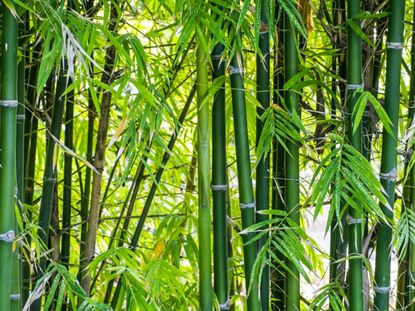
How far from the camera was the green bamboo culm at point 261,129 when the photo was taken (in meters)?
1.63

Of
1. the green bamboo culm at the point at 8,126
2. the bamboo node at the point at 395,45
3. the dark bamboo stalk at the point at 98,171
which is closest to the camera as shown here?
the green bamboo culm at the point at 8,126

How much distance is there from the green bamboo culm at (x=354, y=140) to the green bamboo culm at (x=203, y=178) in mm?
335

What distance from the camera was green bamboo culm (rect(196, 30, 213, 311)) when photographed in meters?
1.61

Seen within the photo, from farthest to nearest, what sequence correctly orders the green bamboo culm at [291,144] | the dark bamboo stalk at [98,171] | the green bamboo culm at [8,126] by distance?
the dark bamboo stalk at [98,171] → the green bamboo culm at [291,144] → the green bamboo culm at [8,126]

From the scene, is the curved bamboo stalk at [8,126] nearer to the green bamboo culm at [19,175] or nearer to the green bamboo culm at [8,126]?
the green bamboo culm at [8,126]

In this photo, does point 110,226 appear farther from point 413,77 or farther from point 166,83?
point 413,77

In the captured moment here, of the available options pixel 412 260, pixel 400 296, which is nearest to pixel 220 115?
pixel 412 260

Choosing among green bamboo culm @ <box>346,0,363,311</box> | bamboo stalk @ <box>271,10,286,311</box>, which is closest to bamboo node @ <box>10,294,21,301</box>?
bamboo stalk @ <box>271,10,286,311</box>

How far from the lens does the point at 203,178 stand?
5.33 ft

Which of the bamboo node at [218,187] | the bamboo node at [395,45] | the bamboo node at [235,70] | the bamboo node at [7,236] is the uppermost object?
the bamboo node at [395,45]

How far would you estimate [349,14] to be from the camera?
1525mm

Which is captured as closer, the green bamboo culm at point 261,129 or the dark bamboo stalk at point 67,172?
the green bamboo culm at point 261,129

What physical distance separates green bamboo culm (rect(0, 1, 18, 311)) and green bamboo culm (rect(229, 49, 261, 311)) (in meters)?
0.50

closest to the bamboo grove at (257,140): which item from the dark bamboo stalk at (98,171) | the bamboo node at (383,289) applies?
the bamboo node at (383,289)
